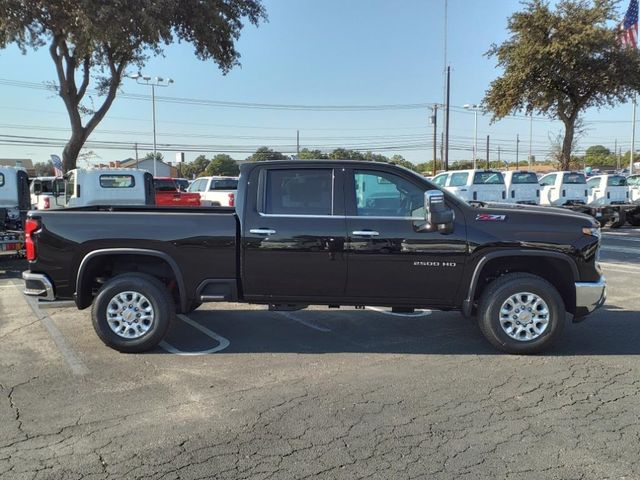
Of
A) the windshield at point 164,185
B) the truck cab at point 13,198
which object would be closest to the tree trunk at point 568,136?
the windshield at point 164,185

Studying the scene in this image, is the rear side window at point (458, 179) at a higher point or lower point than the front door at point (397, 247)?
higher

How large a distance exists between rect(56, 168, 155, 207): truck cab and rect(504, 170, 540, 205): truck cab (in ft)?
41.3

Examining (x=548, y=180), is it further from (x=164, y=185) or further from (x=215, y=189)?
(x=164, y=185)

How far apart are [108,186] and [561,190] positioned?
15741mm

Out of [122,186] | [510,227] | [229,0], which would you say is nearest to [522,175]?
[229,0]

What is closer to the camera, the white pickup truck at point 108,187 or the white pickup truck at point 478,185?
the white pickup truck at point 108,187

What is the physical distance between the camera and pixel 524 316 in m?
5.35

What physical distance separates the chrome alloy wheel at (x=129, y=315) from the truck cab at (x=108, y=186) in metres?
9.46

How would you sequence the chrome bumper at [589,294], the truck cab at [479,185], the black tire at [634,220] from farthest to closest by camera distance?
1. the black tire at [634,220]
2. the truck cab at [479,185]
3. the chrome bumper at [589,294]

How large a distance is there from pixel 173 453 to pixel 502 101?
77.0 feet

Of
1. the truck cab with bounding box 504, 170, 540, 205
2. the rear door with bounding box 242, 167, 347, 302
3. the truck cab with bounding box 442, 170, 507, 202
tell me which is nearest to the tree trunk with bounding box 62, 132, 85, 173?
the truck cab with bounding box 442, 170, 507, 202

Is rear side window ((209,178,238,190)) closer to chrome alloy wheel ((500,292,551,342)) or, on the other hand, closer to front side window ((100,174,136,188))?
front side window ((100,174,136,188))

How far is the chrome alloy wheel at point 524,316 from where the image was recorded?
5336 mm

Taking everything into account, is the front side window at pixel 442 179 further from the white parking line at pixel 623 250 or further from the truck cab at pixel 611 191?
the white parking line at pixel 623 250
